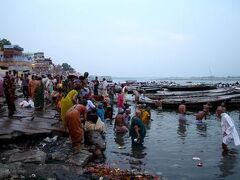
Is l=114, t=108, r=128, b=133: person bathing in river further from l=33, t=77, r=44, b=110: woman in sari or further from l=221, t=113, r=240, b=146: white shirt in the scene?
l=221, t=113, r=240, b=146: white shirt

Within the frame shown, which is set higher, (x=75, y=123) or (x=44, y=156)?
(x=75, y=123)

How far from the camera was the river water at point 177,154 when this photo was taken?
10.9 meters

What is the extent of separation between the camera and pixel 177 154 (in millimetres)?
13219

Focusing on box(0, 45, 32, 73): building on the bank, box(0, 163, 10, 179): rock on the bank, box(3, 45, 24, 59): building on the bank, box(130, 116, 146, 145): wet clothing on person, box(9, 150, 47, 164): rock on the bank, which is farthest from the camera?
box(3, 45, 24, 59): building on the bank

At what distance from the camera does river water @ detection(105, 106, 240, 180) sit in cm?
1091

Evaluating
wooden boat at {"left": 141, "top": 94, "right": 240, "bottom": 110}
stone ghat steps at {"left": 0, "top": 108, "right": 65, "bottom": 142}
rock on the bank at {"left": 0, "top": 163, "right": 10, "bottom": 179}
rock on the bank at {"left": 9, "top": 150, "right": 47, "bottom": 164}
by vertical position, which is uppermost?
stone ghat steps at {"left": 0, "top": 108, "right": 65, "bottom": 142}

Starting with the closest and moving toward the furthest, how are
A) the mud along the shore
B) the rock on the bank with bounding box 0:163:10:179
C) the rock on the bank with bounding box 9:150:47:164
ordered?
the rock on the bank with bounding box 0:163:10:179 < the mud along the shore < the rock on the bank with bounding box 9:150:47:164

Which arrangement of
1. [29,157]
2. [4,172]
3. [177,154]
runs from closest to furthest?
[4,172] < [29,157] < [177,154]

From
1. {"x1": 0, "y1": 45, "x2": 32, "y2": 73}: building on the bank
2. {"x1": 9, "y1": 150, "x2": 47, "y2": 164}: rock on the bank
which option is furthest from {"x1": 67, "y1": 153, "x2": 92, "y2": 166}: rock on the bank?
{"x1": 0, "y1": 45, "x2": 32, "y2": 73}: building on the bank

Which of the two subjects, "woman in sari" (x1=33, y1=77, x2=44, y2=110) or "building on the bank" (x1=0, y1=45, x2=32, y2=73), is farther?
"building on the bank" (x1=0, y1=45, x2=32, y2=73)

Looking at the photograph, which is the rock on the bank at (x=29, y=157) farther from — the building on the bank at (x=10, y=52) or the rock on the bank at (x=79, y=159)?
the building on the bank at (x=10, y=52)

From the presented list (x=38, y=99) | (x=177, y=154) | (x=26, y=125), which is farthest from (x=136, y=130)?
(x=38, y=99)

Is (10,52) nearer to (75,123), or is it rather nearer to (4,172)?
(75,123)

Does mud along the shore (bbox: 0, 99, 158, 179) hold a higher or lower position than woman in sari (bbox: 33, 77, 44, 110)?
lower
